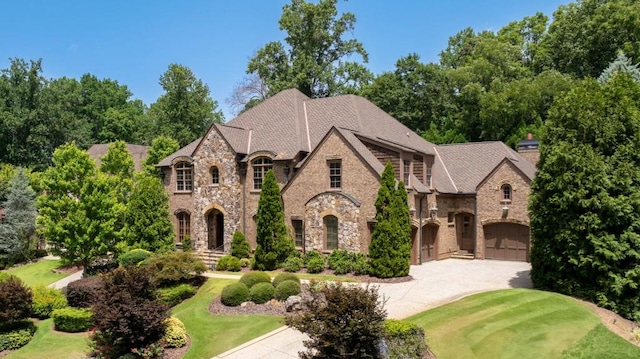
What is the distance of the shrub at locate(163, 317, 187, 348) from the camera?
15109mm

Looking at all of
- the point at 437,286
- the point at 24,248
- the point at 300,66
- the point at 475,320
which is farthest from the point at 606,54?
the point at 24,248

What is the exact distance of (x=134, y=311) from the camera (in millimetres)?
13602

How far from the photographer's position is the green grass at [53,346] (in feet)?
52.2

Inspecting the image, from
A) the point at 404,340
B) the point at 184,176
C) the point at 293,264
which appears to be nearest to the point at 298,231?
the point at 293,264

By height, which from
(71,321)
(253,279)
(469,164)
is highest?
(469,164)

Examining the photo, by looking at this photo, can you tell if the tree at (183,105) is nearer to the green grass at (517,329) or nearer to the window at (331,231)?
the window at (331,231)

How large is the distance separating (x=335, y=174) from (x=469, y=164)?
1151cm

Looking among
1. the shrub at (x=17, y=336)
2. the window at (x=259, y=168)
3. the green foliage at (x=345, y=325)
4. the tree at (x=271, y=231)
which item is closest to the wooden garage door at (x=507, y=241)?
the tree at (x=271, y=231)

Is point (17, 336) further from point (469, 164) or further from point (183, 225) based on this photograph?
point (469, 164)

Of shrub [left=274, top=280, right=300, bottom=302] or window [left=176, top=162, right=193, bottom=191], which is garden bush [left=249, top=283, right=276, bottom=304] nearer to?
shrub [left=274, top=280, right=300, bottom=302]

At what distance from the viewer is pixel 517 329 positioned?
14.7 meters

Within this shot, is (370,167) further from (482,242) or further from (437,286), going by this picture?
(482,242)

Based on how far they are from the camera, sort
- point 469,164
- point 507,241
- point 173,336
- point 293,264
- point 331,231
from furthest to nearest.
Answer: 1. point 469,164
2. point 507,241
3. point 331,231
4. point 293,264
5. point 173,336

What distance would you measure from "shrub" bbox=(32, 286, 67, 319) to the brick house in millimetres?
11164
